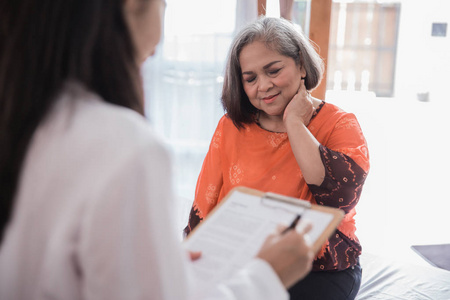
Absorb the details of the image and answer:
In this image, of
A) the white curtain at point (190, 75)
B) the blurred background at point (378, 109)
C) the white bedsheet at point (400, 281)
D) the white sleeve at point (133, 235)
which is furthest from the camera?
the white curtain at point (190, 75)

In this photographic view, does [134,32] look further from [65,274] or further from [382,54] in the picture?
[382,54]

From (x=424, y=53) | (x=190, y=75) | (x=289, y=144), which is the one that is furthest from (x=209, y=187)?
(x=424, y=53)


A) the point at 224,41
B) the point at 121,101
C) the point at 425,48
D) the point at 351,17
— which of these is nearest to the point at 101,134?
the point at 121,101

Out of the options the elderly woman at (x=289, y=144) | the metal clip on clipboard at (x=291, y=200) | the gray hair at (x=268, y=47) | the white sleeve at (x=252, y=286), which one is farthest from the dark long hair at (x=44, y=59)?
the gray hair at (x=268, y=47)

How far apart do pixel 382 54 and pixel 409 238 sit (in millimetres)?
4657

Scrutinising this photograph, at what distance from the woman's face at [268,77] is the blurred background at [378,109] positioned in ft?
1.19

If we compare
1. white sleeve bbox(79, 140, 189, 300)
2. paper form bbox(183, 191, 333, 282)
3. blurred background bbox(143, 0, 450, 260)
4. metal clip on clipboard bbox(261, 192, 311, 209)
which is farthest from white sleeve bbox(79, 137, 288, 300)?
blurred background bbox(143, 0, 450, 260)

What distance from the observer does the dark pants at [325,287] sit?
51.4 inches

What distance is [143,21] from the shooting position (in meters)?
0.58

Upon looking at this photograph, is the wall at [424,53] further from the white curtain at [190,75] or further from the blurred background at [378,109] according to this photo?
the white curtain at [190,75]

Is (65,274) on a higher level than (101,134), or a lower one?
lower

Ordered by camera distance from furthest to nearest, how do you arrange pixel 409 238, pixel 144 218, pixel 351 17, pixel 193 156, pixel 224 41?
pixel 351 17 → pixel 193 156 → pixel 224 41 → pixel 409 238 → pixel 144 218

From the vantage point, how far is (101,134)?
484 mm

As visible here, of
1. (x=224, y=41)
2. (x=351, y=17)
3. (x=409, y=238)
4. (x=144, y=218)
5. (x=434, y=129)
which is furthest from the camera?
(x=351, y=17)
